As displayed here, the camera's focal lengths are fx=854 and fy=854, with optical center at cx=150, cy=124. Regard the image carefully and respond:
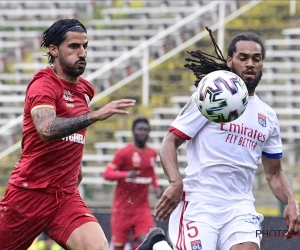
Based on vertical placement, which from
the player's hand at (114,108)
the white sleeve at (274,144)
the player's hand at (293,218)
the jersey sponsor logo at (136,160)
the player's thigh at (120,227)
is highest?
the player's hand at (114,108)

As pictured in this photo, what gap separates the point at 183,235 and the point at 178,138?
69cm

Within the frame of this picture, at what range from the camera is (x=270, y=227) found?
31.3 feet

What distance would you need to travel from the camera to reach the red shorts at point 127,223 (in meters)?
11.0

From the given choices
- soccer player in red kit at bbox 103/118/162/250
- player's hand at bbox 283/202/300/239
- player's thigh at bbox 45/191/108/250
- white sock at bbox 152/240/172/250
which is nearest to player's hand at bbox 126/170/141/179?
soccer player in red kit at bbox 103/118/162/250

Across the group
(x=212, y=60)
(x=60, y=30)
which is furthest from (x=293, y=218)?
(x=60, y=30)

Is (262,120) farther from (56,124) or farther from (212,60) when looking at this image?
(56,124)

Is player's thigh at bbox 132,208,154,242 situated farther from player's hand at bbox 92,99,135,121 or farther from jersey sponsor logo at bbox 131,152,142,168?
player's hand at bbox 92,99,135,121

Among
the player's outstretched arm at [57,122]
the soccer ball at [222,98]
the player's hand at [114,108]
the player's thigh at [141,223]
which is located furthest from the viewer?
the player's thigh at [141,223]

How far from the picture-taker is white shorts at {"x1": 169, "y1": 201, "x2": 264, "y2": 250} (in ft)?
19.5

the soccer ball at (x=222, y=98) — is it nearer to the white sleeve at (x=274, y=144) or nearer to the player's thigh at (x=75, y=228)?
the white sleeve at (x=274, y=144)

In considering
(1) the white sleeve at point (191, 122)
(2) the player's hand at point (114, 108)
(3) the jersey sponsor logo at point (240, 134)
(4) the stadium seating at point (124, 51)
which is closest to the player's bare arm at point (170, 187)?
(1) the white sleeve at point (191, 122)

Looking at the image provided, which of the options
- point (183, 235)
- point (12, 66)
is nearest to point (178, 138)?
point (183, 235)

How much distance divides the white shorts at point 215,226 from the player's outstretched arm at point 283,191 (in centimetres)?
28

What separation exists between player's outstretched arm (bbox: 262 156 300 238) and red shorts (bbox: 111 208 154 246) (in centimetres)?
454
